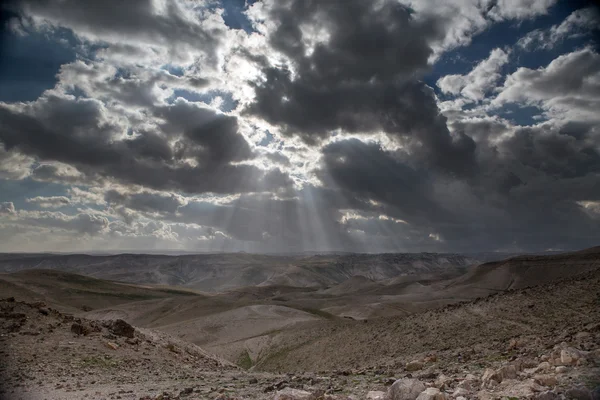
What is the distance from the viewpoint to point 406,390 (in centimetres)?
787

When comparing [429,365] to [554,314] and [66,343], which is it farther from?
[66,343]

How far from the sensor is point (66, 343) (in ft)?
55.3

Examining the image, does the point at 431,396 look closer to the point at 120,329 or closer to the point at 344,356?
the point at 120,329

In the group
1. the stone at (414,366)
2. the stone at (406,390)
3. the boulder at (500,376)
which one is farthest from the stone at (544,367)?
Answer: the stone at (414,366)

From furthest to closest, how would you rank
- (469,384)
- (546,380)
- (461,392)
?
(469,384), (461,392), (546,380)

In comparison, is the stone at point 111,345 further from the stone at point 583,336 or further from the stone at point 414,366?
the stone at point 583,336

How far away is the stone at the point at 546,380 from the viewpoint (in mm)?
7406

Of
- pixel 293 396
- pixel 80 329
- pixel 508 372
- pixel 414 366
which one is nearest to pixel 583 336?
pixel 414 366

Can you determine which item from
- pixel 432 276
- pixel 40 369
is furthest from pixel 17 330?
pixel 432 276

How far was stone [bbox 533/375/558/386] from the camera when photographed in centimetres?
741

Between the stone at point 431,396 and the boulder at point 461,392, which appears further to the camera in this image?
the boulder at point 461,392

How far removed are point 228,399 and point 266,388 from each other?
1.89 metres

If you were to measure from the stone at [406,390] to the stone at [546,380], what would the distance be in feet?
7.15

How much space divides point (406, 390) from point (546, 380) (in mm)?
2656
